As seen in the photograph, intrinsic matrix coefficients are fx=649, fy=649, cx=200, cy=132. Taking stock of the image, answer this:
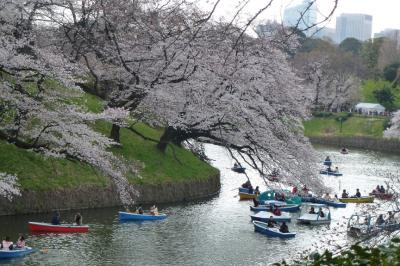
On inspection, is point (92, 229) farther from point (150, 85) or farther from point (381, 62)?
→ point (381, 62)

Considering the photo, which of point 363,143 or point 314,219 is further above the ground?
point 363,143

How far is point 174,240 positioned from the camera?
2364cm

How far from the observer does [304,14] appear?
20.8ft

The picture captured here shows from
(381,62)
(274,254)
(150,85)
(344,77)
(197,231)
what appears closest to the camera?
(274,254)

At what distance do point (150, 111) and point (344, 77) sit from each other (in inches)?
2421

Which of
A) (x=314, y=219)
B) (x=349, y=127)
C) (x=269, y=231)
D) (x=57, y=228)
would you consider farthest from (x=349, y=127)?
(x=57, y=228)

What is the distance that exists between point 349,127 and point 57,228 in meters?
58.4

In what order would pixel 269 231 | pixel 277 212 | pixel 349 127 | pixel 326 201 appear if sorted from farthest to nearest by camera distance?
pixel 349 127
pixel 326 201
pixel 277 212
pixel 269 231

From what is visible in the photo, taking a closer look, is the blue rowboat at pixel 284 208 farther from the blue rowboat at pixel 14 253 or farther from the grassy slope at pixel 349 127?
the grassy slope at pixel 349 127

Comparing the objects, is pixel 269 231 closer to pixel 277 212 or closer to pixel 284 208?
pixel 277 212

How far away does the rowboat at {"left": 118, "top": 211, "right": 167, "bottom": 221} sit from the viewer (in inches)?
1038

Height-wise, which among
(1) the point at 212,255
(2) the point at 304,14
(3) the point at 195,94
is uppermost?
(3) the point at 195,94

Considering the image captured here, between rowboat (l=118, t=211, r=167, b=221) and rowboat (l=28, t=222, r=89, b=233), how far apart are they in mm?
2680

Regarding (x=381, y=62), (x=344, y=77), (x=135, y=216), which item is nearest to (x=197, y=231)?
(x=135, y=216)
